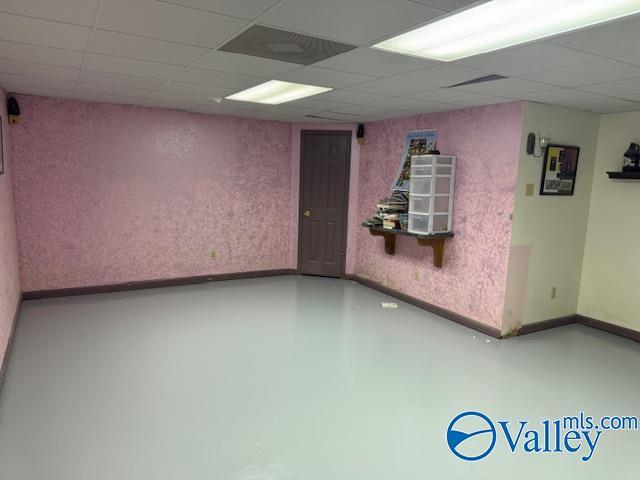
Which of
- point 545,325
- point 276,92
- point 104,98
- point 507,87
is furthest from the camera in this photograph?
point 104,98

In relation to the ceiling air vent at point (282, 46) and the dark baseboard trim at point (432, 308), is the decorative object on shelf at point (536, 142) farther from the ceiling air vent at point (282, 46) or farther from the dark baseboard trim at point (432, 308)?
the ceiling air vent at point (282, 46)

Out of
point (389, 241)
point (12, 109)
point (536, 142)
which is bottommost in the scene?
point (389, 241)

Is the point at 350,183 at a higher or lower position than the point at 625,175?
lower

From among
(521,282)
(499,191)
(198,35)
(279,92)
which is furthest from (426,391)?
(279,92)

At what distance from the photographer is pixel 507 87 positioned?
3.58 m

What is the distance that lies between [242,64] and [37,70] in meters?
1.80

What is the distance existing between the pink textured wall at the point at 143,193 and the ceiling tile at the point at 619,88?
13.8 ft

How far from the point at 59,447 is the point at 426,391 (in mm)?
2452

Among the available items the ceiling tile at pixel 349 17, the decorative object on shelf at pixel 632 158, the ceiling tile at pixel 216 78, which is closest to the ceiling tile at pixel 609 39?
the ceiling tile at pixel 349 17

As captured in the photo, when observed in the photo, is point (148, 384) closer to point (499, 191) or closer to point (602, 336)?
point (499, 191)

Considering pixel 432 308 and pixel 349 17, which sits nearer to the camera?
pixel 349 17

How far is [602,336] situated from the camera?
4672 millimetres

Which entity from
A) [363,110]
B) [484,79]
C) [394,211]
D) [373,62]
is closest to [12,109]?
[363,110]

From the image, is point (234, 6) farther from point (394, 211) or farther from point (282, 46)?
point (394, 211)
